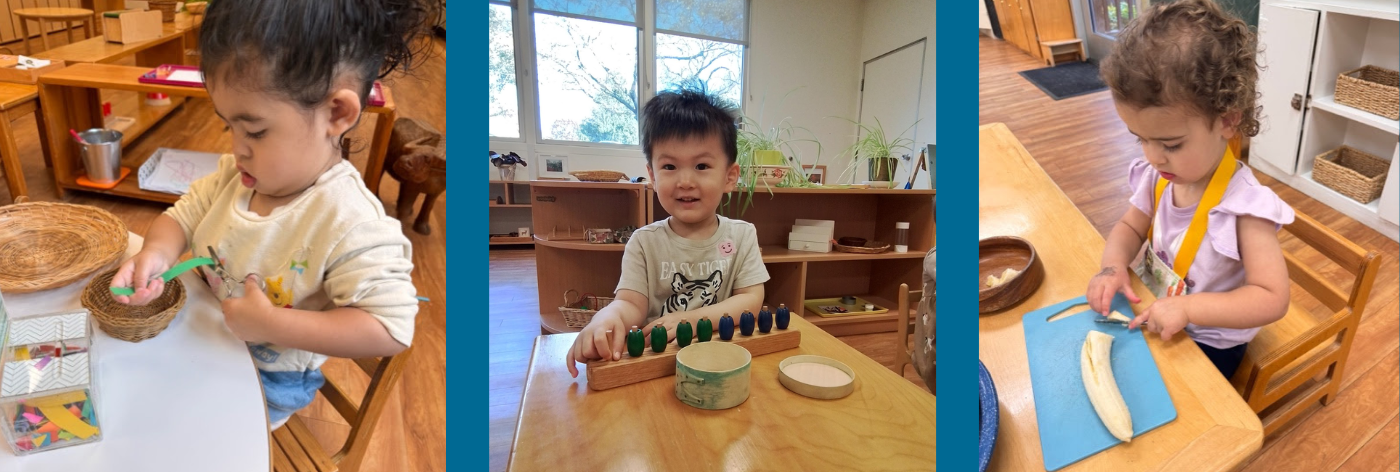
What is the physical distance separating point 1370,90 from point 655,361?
0.86 metres

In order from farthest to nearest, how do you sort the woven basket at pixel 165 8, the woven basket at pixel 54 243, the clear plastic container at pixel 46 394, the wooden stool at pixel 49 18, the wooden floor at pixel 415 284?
the woven basket at pixel 165 8
the wooden stool at pixel 49 18
the wooden floor at pixel 415 284
the woven basket at pixel 54 243
the clear plastic container at pixel 46 394

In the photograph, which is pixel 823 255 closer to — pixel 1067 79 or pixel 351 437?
pixel 1067 79

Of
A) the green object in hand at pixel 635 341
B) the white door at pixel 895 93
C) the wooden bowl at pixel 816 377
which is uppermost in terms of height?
the white door at pixel 895 93

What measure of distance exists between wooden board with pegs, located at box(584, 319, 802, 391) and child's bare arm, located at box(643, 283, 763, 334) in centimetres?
1

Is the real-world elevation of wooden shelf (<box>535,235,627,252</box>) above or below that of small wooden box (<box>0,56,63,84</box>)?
below

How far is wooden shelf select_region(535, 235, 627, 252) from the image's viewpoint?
0.41 meters

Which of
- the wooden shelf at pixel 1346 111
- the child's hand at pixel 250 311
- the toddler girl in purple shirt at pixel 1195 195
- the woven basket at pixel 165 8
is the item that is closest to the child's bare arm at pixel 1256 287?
the toddler girl in purple shirt at pixel 1195 195

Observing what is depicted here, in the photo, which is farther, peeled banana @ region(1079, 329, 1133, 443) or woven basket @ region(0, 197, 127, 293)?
woven basket @ region(0, 197, 127, 293)

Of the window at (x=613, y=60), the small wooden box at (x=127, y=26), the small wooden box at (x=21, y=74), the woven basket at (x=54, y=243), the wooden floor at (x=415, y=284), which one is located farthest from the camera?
the small wooden box at (x=127, y=26)

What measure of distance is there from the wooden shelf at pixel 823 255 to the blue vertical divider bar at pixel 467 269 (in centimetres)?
17

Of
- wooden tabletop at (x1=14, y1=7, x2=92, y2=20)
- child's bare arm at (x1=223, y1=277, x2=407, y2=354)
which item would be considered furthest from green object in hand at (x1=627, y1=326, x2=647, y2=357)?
wooden tabletop at (x1=14, y1=7, x2=92, y2=20)

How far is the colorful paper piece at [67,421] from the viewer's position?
1.78 feet

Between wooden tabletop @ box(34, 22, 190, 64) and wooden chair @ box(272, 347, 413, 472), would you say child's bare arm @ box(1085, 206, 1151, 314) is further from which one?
wooden tabletop @ box(34, 22, 190, 64)

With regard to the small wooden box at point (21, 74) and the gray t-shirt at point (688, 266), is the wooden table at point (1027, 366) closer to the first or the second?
the gray t-shirt at point (688, 266)
